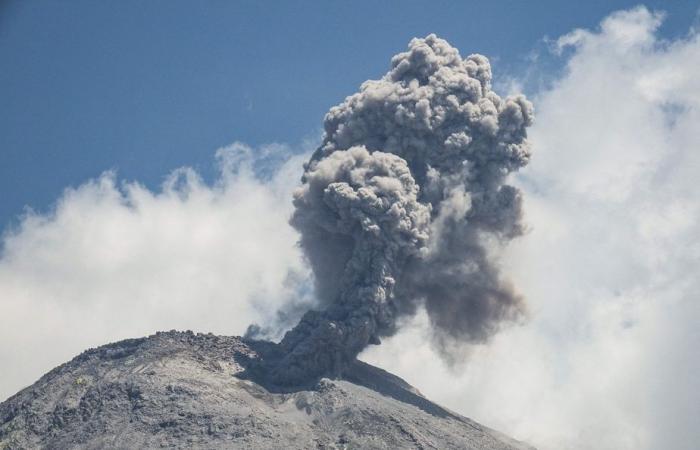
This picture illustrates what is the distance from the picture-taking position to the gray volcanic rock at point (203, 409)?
100 m

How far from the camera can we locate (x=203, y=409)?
10288 cm

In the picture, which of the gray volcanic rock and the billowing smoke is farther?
the billowing smoke

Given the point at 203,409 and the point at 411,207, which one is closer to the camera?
the point at 203,409

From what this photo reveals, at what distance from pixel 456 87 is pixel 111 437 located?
162ft

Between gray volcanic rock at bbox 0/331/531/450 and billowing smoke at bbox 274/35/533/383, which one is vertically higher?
billowing smoke at bbox 274/35/533/383

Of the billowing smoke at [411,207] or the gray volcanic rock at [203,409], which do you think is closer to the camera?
the gray volcanic rock at [203,409]

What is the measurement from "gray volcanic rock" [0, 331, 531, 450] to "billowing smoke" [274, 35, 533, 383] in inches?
214

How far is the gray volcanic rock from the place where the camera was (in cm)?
10050

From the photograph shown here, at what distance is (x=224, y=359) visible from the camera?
115375 millimetres

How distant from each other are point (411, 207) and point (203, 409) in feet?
92.2

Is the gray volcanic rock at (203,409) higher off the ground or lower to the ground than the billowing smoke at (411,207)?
lower

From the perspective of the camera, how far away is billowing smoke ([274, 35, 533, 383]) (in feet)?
368

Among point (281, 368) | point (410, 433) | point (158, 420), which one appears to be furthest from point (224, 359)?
point (410, 433)

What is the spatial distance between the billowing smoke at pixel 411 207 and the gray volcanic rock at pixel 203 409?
5.42m
